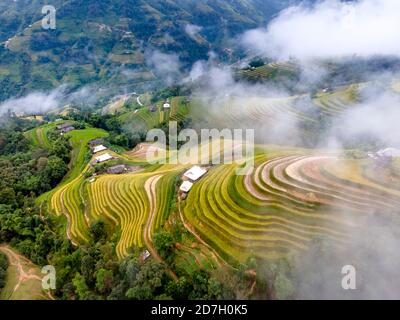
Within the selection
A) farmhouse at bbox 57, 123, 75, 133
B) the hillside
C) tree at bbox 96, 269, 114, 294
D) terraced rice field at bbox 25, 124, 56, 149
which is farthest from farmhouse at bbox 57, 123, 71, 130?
the hillside

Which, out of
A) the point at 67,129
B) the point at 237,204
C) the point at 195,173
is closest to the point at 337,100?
the point at 195,173

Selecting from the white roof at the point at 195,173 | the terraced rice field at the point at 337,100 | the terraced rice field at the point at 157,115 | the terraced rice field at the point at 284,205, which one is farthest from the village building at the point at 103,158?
the terraced rice field at the point at 337,100

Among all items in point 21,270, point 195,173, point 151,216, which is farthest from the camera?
point 195,173

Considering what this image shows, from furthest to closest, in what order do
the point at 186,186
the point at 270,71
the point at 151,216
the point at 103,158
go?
the point at 270,71
the point at 103,158
the point at 186,186
the point at 151,216

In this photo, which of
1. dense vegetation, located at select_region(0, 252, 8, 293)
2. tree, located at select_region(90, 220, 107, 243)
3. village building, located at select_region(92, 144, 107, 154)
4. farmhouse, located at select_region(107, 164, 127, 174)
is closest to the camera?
dense vegetation, located at select_region(0, 252, 8, 293)

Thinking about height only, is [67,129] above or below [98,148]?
above

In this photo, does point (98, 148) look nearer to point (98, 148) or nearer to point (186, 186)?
point (98, 148)

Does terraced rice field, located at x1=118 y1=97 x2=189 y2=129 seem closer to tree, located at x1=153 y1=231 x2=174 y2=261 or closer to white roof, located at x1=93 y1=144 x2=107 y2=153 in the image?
Answer: white roof, located at x1=93 y1=144 x2=107 y2=153
